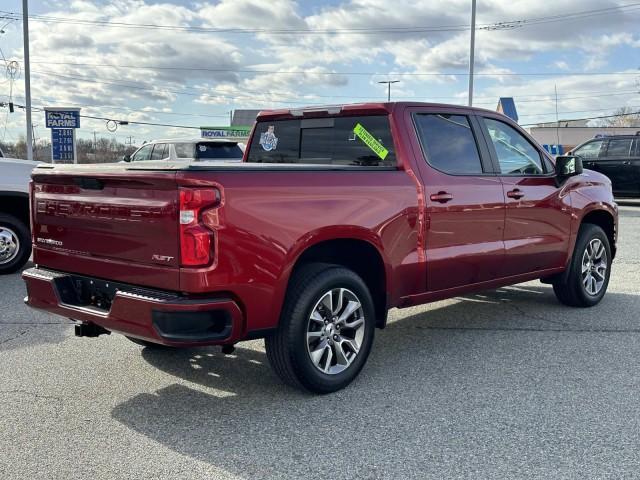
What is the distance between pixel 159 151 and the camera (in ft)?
57.2

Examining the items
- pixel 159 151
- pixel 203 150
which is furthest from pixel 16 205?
pixel 159 151

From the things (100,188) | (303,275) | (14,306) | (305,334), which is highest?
(100,188)

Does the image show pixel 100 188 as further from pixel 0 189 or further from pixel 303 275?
pixel 0 189

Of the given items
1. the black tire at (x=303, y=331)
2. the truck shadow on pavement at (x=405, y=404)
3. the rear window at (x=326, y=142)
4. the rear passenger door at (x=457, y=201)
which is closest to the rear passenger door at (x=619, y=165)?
the truck shadow on pavement at (x=405, y=404)

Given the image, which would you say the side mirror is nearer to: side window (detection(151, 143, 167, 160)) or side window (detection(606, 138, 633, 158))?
side window (detection(151, 143, 167, 160))

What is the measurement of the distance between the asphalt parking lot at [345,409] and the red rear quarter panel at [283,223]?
656 millimetres

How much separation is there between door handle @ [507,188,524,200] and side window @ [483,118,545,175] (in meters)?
0.16

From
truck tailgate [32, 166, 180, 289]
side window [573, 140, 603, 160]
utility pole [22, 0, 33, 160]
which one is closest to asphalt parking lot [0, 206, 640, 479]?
truck tailgate [32, 166, 180, 289]

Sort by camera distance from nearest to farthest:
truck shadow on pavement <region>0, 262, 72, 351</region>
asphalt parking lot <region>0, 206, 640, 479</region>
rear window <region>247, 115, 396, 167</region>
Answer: asphalt parking lot <region>0, 206, 640, 479</region> < rear window <region>247, 115, 396, 167</region> < truck shadow on pavement <region>0, 262, 72, 351</region>

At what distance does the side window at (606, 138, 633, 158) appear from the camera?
17.6 metres

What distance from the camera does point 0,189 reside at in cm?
820

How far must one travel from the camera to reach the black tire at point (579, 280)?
6.34 m

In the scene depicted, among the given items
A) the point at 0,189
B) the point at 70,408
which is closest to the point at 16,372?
the point at 70,408

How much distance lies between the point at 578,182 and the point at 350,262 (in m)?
2.89
